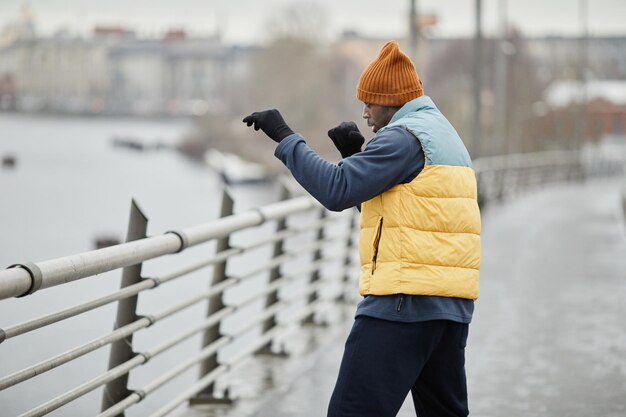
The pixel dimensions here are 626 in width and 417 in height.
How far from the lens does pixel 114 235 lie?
57.4 m

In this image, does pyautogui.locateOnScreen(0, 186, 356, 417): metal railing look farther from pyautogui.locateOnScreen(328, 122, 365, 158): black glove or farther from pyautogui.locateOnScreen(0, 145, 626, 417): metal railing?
pyautogui.locateOnScreen(328, 122, 365, 158): black glove

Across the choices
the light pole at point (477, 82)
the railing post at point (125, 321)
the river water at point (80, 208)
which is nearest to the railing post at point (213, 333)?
the railing post at point (125, 321)

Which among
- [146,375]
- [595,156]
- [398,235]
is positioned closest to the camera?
[398,235]

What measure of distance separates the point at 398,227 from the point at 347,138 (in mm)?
462

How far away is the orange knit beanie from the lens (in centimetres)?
401

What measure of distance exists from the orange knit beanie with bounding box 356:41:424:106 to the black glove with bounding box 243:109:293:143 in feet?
0.93

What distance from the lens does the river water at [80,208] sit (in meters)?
18.9

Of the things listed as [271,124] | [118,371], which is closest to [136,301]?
[118,371]

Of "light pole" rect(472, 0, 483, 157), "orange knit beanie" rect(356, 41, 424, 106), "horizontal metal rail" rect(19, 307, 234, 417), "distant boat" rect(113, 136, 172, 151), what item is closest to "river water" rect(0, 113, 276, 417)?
"horizontal metal rail" rect(19, 307, 234, 417)

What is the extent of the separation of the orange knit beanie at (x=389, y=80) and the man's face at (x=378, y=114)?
2 centimetres

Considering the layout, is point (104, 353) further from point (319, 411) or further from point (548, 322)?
point (319, 411)

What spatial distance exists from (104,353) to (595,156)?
53.7 metres

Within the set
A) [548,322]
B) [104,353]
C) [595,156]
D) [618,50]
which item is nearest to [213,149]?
[595,156]

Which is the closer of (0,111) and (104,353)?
(104,353)
